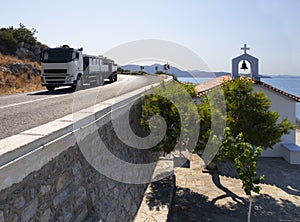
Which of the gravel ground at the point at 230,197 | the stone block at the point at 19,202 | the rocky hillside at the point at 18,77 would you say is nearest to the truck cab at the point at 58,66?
the rocky hillside at the point at 18,77

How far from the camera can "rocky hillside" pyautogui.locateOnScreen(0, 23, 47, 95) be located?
19.6 metres

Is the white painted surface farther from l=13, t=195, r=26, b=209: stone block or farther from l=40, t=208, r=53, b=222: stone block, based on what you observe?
l=40, t=208, r=53, b=222: stone block

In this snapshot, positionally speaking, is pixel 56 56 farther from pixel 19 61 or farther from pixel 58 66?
pixel 19 61

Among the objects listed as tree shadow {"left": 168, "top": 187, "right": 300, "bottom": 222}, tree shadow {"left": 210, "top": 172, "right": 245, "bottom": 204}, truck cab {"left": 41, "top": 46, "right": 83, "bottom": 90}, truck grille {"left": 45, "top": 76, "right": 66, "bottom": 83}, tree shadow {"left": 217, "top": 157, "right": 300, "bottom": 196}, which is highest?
truck cab {"left": 41, "top": 46, "right": 83, "bottom": 90}

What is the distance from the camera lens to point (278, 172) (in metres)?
12.4

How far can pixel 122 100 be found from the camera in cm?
777

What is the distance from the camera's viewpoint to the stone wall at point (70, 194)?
10.2 ft

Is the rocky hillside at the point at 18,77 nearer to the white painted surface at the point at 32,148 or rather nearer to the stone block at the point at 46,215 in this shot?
the white painted surface at the point at 32,148

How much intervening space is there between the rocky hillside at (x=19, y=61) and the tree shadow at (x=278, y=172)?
46.6 feet

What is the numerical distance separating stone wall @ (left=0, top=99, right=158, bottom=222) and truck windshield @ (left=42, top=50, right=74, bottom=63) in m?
10.1

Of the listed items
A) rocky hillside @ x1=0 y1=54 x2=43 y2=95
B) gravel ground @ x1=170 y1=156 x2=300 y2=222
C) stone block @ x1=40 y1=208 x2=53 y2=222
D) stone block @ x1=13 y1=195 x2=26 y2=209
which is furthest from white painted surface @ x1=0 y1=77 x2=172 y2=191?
rocky hillside @ x1=0 y1=54 x2=43 y2=95

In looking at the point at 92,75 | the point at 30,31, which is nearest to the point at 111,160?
the point at 92,75

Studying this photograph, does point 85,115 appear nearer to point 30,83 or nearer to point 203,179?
point 203,179

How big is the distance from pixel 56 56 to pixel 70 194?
12942 mm
